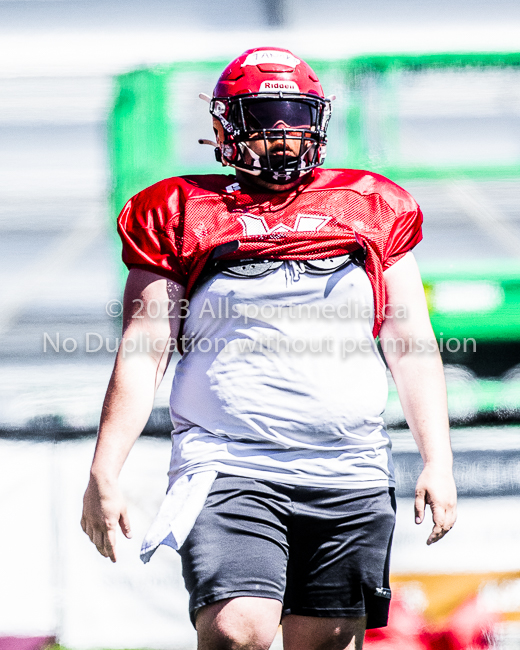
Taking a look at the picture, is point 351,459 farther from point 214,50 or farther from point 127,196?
point 214,50

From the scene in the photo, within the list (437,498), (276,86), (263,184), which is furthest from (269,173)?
(437,498)

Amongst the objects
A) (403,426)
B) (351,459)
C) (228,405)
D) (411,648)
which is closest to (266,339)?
(228,405)

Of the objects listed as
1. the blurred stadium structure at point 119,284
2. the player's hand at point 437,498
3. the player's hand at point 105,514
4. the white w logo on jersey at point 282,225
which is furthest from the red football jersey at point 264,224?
the blurred stadium structure at point 119,284

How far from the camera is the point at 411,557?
8.93ft

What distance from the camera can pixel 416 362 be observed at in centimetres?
167

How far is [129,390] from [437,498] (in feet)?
2.14

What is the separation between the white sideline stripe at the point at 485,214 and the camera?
9.46 feet

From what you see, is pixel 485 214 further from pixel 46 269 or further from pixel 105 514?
pixel 105 514

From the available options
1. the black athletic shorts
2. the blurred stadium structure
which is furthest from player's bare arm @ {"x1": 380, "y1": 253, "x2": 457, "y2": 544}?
the blurred stadium structure

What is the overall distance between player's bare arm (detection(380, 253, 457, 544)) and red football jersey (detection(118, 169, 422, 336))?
38 mm

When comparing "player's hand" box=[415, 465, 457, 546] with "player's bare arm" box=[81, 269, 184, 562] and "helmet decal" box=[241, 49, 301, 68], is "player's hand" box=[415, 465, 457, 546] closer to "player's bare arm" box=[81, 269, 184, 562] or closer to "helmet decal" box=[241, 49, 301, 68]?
"player's bare arm" box=[81, 269, 184, 562]

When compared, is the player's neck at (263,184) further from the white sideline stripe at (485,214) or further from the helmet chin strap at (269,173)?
the white sideline stripe at (485,214)

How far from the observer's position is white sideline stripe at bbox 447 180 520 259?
Result: 9.46 ft

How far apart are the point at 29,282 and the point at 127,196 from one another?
18.8 inches
